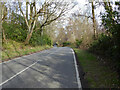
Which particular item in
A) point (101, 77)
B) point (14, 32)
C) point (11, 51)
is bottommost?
point (101, 77)

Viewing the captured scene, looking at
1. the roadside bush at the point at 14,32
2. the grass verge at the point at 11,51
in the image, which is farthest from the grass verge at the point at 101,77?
the roadside bush at the point at 14,32

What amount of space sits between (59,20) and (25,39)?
310 inches

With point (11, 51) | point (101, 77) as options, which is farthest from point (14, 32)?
point (101, 77)

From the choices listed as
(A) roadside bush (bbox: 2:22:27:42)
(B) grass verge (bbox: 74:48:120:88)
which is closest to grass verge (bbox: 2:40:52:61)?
(A) roadside bush (bbox: 2:22:27:42)

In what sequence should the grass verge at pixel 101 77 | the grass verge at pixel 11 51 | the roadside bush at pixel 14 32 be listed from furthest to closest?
A: the roadside bush at pixel 14 32, the grass verge at pixel 11 51, the grass verge at pixel 101 77

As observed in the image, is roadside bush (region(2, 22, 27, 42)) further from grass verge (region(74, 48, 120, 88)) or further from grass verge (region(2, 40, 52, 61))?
grass verge (region(74, 48, 120, 88))

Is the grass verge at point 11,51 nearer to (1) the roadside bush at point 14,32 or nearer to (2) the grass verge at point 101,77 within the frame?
(1) the roadside bush at point 14,32

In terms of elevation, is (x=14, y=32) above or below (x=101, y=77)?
above

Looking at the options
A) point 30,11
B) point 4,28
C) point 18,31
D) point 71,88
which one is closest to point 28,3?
point 30,11

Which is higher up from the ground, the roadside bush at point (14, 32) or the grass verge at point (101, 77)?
the roadside bush at point (14, 32)

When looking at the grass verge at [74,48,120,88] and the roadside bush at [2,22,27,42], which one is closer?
the grass verge at [74,48,120,88]

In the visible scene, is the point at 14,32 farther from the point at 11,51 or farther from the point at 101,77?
the point at 101,77

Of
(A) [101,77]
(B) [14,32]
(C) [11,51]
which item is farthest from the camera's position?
(B) [14,32]

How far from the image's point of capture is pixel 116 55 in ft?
21.9
